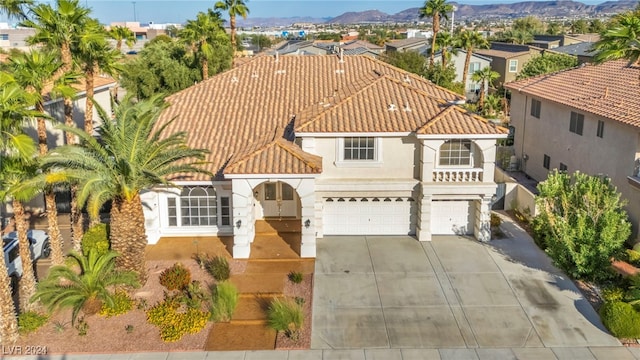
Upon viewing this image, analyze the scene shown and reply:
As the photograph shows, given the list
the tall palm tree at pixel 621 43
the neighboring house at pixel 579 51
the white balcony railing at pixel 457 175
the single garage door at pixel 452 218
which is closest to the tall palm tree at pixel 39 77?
the white balcony railing at pixel 457 175

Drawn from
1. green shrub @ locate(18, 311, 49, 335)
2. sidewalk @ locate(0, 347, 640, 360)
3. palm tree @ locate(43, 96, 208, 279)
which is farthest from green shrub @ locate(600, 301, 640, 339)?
green shrub @ locate(18, 311, 49, 335)

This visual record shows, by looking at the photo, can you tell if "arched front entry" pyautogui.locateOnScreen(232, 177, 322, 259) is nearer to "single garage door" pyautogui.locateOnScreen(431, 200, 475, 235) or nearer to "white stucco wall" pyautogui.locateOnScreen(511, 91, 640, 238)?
"single garage door" pyautogui.locateOnScreen(431, 200, 475, 235)

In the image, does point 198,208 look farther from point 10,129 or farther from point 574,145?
point 574,145

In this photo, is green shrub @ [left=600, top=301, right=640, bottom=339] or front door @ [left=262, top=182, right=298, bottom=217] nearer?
green shrub @ [left=600, top=301, right=640, bottom=339]

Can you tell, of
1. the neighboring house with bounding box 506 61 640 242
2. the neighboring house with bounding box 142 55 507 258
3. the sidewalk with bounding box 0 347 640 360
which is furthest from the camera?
the neighboring house with bounding box 506 61 640 242

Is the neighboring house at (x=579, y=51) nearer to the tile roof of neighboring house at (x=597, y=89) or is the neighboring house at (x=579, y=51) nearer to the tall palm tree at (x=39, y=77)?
the tile roof of neighboring house at (x=597, y=89)
